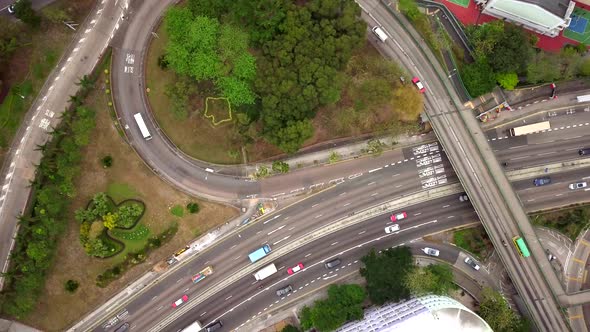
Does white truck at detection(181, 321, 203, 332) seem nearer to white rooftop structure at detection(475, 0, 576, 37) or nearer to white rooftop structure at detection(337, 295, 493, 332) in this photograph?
white rooftop structure at detection(337, 295, 493, 332)

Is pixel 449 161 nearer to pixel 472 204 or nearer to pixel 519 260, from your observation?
pixel 472 204

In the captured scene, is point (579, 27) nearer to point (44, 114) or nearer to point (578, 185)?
point (578, 185)

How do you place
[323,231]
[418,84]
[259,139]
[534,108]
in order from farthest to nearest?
[534,108] < [323,231] < [418,84] < [259,139]

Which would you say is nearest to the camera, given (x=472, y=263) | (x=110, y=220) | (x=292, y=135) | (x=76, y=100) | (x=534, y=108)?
(x=292, y=135)

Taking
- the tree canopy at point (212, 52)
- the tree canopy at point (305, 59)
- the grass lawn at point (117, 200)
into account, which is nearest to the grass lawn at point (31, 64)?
the grass lawn at point (117, 200)

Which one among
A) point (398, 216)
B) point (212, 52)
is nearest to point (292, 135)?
point (212, 52)

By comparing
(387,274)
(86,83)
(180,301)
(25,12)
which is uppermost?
(25,12)
